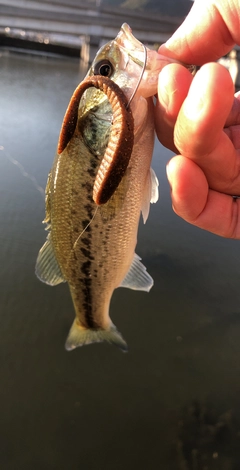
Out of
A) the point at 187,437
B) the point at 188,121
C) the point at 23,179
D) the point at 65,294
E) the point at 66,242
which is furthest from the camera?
the point at 23,179

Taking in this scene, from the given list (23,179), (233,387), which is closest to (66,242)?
(233,387)

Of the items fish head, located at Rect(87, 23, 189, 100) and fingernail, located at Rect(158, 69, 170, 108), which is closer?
fingernail, located at Rect(158, 69, 170, 108)

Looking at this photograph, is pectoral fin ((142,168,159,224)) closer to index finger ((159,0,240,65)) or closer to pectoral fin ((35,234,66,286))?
index finger ((159,0,240,65))

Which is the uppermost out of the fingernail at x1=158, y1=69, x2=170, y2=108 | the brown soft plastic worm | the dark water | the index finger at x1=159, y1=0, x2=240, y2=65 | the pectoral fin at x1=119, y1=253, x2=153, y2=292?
the index finger at x1=159, y1=0, x2=240, y2=65

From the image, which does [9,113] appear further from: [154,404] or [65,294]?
[154,404]

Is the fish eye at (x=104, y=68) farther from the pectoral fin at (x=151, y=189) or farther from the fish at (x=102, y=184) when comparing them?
the pectoral fin at (x=151, y=189)

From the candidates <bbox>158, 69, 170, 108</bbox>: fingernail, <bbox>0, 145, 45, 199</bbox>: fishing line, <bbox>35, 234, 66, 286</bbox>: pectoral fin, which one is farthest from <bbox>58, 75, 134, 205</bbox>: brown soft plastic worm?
<bbox>0, 145, 45, 199</bbox>: fishing line
